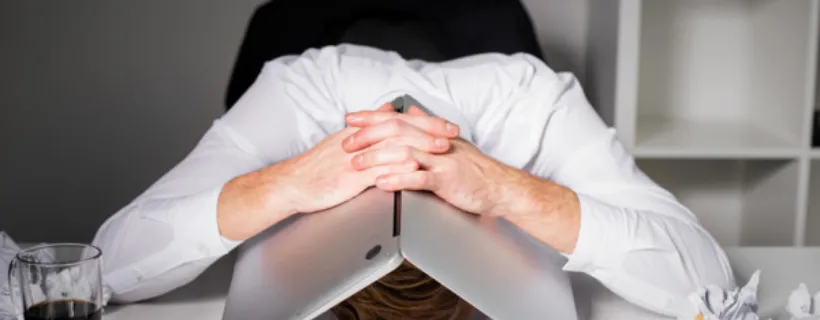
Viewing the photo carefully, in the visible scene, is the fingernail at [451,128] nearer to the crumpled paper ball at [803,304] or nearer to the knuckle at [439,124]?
the knuckle at [439,124]

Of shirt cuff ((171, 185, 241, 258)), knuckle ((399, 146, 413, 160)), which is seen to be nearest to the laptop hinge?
knuckle ((399, 146, 413, 160))

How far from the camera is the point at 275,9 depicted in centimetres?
196

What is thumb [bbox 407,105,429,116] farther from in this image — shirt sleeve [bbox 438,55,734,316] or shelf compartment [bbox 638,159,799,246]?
shelf compartment [bbox 638,159,799,246]

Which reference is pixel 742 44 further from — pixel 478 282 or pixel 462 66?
pixel 478 282

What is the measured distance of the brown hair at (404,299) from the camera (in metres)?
0.92

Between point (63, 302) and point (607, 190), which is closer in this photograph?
point (63, 302)

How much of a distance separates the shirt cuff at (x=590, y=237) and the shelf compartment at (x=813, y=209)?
1497mm

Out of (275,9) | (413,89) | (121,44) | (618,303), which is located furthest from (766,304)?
(121,44)

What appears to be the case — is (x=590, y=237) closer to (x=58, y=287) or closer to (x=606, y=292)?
(x=606, y=292)

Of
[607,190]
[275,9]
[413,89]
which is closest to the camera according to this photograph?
[607,190]

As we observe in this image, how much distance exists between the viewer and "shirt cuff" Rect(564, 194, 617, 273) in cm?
114

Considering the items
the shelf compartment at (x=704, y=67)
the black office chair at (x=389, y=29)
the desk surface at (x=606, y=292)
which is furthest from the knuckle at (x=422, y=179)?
the shelf compartment at (x=704, y=67)

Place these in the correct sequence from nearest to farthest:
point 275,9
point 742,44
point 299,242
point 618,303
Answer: point 299,242 → point 618,303 → point 275,9 → point 742,44

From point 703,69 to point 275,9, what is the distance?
4.29 feet
